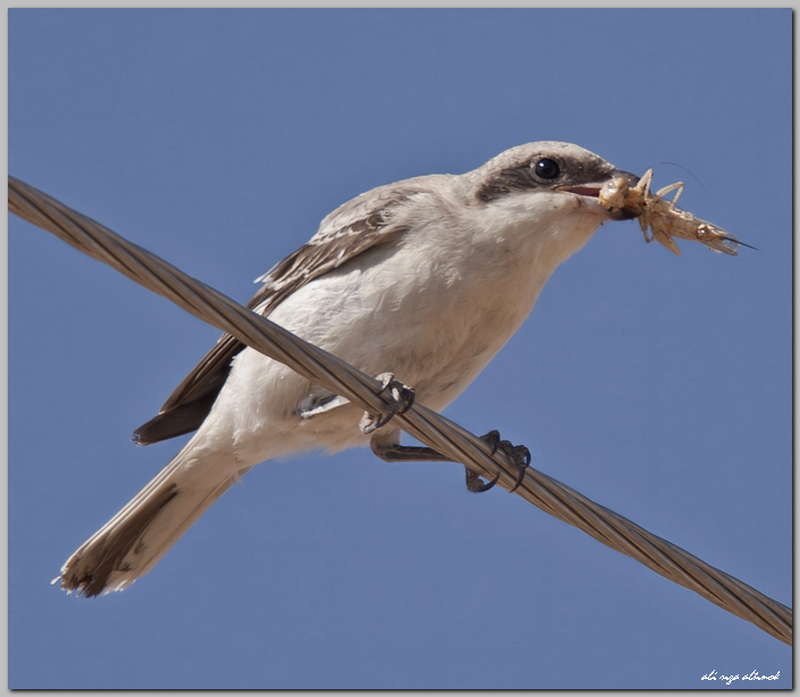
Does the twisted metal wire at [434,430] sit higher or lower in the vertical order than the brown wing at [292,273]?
lower

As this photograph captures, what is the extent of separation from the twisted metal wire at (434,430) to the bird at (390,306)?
1071 millimetres

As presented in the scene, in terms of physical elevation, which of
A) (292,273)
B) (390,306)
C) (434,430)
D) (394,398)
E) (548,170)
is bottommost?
(434,430)

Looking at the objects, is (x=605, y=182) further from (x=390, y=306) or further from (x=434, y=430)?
(x=434, y=430)

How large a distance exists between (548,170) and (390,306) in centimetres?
123

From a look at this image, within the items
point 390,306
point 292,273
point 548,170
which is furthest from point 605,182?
point 292,273

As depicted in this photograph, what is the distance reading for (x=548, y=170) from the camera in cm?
634

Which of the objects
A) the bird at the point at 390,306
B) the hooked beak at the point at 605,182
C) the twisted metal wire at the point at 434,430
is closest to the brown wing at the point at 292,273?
the bird at the point at 390,306

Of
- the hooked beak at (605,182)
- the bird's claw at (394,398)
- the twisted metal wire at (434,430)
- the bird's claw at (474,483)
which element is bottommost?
the twisted metal wire at (434,430)

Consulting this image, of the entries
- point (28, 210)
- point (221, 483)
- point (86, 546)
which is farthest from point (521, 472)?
point (86, 546)

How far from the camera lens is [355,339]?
19.7ft

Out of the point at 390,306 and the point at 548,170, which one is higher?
the point at 548,170

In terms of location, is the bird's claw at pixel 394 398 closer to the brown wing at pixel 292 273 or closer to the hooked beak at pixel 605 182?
the brown wing at pixel 292 273

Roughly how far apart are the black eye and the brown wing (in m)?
0.72

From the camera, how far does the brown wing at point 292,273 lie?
631 cm
